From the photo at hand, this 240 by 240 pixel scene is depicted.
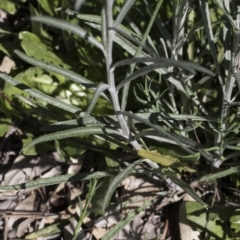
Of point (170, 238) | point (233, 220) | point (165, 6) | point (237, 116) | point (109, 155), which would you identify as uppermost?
point (165, 6)

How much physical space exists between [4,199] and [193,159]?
0.84 m

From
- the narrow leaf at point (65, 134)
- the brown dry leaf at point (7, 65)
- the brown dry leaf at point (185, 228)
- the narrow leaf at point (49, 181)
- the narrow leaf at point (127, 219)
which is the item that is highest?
the brown dry leaf at point (7, 65)

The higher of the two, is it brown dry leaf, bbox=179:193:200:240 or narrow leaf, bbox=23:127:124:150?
narrow leaf, bbox=23:127:124:150

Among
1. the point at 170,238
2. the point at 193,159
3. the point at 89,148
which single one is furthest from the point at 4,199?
the point at 193,159

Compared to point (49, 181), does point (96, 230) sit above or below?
below

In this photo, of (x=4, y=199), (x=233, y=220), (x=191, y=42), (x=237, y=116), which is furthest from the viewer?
(x=4, y=199)

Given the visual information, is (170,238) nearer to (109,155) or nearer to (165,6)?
(109,155)

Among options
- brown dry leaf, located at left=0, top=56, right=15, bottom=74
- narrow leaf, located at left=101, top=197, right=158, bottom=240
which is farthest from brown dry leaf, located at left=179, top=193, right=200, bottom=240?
brown dry leaf, located at left=0, top=56, right=15, bottom=74

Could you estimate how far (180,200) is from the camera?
5.98 ft

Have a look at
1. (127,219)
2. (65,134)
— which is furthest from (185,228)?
(65,134)

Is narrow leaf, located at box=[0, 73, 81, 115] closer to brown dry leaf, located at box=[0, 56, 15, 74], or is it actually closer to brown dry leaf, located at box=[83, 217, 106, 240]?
brown dry leaf, located at box=[83, 217, 106, 240]

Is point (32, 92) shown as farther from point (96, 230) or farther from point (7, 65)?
point (7, 65)

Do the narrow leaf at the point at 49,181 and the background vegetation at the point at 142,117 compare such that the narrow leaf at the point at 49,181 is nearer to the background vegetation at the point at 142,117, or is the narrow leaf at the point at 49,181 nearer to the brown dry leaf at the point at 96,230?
the background vegetation at the point at 142,117

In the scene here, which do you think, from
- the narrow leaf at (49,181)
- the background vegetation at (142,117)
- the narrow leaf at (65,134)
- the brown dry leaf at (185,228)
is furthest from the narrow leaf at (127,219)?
the narrow leaf at (65,134)
